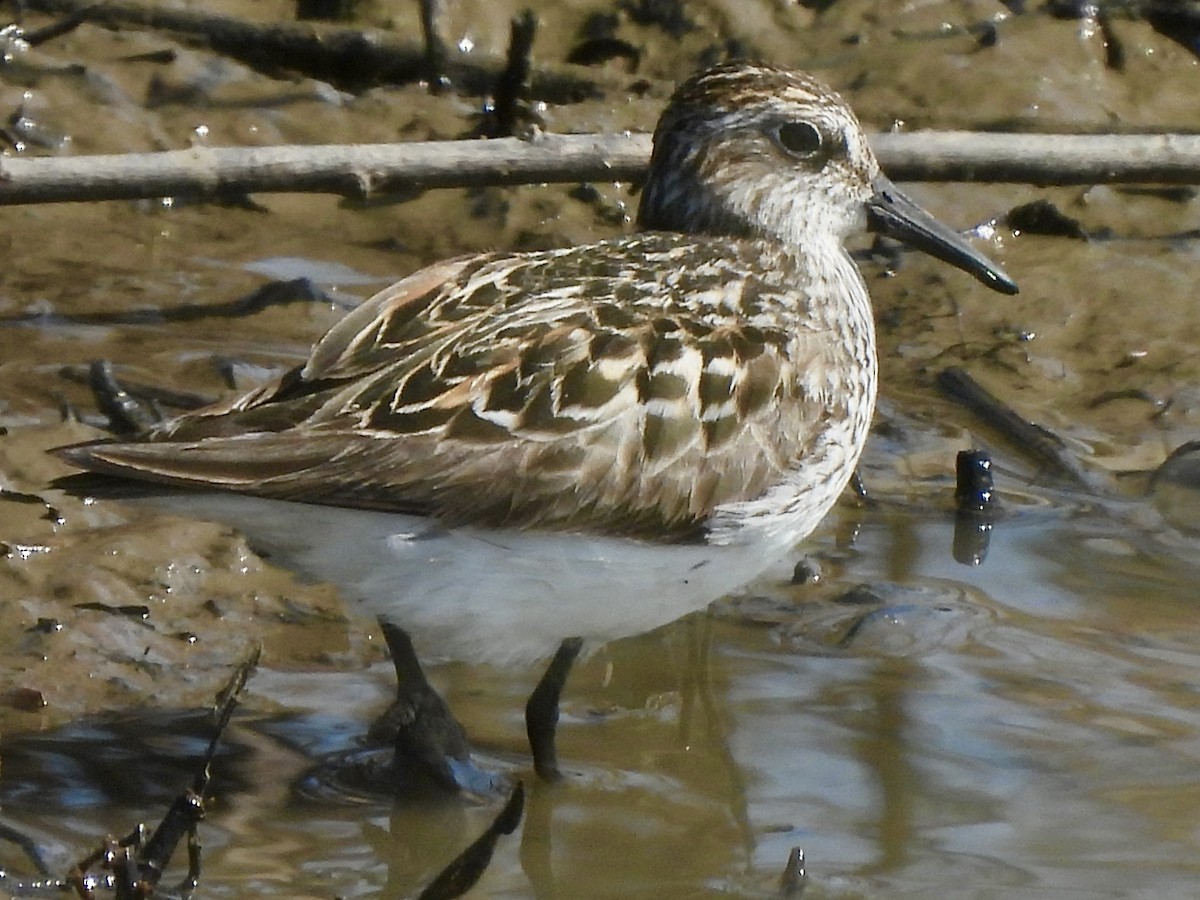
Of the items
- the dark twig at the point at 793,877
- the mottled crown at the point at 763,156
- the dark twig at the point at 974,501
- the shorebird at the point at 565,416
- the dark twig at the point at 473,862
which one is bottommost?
the dark twig at the point at 793,877

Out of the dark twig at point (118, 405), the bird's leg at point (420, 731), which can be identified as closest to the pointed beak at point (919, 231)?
the bird's leg at point (420, 731)

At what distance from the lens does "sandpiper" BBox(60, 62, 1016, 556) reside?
199 inches

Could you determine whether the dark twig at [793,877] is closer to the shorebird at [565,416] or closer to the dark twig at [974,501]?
the shorebird at [565,416]

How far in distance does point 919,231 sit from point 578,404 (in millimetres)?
1873

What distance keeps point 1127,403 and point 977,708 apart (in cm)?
234

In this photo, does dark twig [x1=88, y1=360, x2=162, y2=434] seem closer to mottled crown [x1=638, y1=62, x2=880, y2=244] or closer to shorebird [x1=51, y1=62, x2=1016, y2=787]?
shorebird [x1=51, y1=62, x2=1016, y2=787]

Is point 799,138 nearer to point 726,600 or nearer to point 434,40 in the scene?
point 726,600

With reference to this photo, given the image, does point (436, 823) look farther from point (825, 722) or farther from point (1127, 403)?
point (1127, 403)

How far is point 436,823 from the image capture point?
5566 millimetres

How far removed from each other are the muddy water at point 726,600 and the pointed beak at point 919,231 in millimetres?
946

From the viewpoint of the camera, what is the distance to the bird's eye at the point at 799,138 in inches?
251

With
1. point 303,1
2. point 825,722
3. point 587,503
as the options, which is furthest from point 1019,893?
point 303,1

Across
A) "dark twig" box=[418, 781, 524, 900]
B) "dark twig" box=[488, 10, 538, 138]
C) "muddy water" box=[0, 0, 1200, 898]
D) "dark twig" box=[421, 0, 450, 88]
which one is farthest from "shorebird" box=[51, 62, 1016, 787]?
"dark twig" box=[421, 0, 450, 88]

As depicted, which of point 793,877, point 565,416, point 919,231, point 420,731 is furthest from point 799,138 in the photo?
point 793,877
